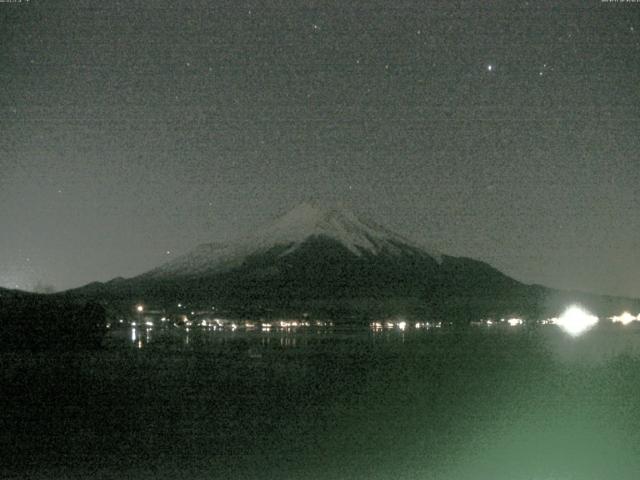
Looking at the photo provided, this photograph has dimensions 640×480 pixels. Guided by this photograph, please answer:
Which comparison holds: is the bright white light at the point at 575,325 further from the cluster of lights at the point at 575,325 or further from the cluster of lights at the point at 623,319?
the cluster of lights at the point at 623,319

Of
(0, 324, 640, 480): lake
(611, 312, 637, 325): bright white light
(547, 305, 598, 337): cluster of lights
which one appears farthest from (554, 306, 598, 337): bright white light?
(0, 324, 640, 480): lake

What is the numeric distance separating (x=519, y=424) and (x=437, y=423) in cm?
143

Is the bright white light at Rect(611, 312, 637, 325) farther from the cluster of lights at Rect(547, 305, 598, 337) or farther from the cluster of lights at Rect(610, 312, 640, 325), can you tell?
the cluster of lights at Rect(547, 305, 598, 337)

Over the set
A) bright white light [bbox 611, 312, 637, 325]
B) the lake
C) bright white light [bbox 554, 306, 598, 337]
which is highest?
bright white light [bbox 611, 312, 637, 325]

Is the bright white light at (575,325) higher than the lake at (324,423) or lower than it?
higher

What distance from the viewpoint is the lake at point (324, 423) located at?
40.5 ft

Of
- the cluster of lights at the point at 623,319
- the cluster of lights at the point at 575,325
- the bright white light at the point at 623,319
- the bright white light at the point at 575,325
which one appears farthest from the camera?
the cluster of lights at the point at 623,319

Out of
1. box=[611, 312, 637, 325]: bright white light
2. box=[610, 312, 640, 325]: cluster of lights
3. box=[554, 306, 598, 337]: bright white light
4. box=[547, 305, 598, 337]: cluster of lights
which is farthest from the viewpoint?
box=[610, 312, 640, 325]: cluster of lights

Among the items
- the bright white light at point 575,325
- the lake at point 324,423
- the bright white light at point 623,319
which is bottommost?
the lake at point 324,423

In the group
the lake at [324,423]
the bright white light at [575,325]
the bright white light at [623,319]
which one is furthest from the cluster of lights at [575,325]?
the lake at [324,423]

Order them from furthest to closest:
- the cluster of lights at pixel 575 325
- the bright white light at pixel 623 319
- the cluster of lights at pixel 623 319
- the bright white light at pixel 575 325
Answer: the cluster of lights at pixel 623 319
the bright white light at pixel 623 319
the cluster of lights at pixel 575 325
the bright white light at pixel 575 325

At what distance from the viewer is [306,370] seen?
30.9 metres

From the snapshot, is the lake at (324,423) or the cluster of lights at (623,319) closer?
the lake at (324,423)

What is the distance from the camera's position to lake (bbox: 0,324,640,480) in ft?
40.5
